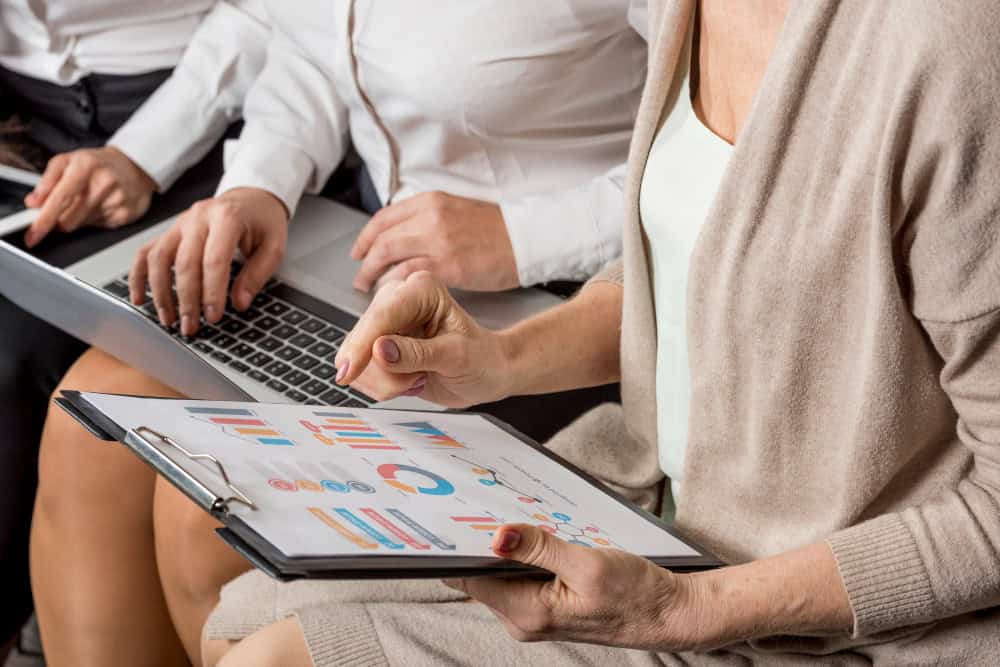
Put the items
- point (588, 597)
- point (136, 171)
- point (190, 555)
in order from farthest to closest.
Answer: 1. point (136, 171)
2. point (190, 555)
3. point (588, 597)

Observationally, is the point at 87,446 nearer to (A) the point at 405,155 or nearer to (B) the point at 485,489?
(A) the point at 405,155

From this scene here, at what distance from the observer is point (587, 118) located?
1.25m

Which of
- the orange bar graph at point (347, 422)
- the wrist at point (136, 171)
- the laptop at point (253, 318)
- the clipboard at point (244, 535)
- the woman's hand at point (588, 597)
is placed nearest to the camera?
the clipboard at point (244, 535)

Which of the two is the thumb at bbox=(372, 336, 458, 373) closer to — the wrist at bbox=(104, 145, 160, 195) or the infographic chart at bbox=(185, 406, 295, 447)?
the infographic chart at bbox=(185, 406, 295, 447)

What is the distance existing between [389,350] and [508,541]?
212 mm

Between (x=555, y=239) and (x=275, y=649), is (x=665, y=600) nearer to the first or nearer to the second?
(x=275, y=649)

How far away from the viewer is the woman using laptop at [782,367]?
686 millimetres

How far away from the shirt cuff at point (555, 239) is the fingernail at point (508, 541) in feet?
1.84

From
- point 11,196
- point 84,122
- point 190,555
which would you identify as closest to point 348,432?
point 190,555

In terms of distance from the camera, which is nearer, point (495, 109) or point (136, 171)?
point (495, 109)

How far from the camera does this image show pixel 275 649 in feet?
2.78

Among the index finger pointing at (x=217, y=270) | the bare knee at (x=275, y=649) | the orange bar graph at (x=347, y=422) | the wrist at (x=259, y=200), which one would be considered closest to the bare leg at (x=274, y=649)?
the bare knee at (x=275, y=649)

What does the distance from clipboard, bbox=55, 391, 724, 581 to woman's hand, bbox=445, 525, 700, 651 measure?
1 centimetres

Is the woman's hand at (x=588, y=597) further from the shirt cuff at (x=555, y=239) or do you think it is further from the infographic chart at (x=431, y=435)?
the shirt cuff at (x=555, y=239)
